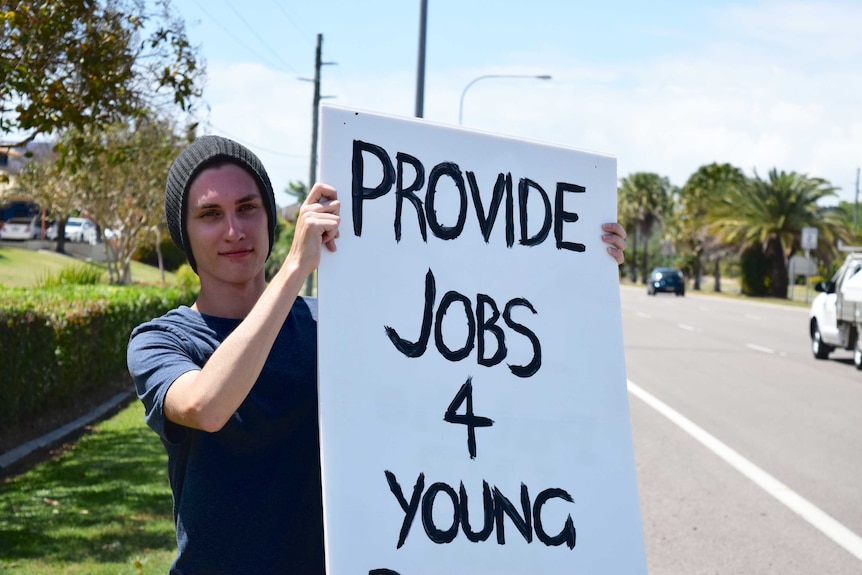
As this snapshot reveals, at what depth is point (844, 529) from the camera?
676cm

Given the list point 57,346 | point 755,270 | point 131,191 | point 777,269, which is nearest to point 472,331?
point 57,346

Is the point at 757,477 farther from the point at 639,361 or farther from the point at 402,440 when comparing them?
the point at 639,361

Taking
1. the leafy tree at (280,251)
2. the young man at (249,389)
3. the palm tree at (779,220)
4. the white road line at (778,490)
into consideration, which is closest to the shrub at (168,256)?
the leafy tree at (280,251)

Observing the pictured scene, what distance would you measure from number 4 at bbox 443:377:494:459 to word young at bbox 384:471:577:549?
10cm

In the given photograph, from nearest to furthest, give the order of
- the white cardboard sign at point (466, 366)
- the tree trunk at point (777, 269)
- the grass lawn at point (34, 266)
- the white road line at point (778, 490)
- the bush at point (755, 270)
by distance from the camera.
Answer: the white cardboard sign at point (466, 366) < the white road line at point (778, 490) < the grass lawn at point (34, 266) < the tree trunk at point (777, 269) < the bush at point (755, 270)

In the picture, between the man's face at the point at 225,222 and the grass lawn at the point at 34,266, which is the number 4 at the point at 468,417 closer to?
the man's face at the point at 225,222

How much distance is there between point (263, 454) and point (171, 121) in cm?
2298

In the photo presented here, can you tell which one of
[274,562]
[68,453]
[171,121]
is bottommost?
[68,453]

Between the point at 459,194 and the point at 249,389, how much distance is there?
779 millimetres

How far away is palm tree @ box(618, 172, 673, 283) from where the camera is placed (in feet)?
302

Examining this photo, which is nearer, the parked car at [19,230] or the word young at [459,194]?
the word young at [459,194]

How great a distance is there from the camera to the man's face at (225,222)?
2297 mm

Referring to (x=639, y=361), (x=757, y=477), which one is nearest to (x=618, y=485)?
(x=757, y=477)

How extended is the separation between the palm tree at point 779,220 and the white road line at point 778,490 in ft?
150
